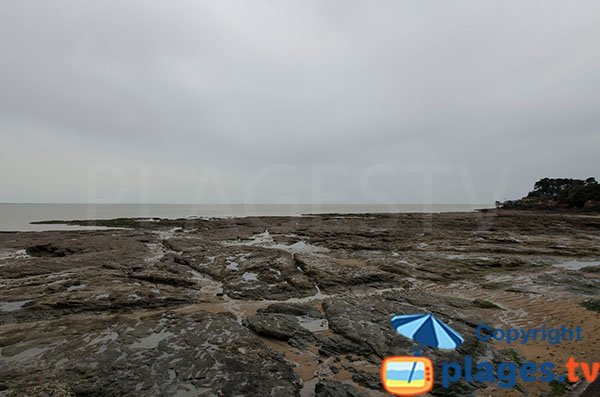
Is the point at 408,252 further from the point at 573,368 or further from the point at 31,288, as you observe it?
the point at 31,288

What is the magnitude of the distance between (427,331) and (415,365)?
0.73m

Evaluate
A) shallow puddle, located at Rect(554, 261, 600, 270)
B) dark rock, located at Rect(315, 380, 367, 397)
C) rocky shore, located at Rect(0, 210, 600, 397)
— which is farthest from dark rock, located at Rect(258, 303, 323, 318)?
shallow puddle, located at Rect(554, 261, 600, 270)

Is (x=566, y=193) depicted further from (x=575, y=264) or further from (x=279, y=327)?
(x=279, y=327)

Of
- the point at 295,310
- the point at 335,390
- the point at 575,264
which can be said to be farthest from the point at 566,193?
the point at 335,390

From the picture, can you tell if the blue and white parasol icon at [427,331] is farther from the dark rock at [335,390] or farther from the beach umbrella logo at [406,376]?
the dark rock at [335,390]

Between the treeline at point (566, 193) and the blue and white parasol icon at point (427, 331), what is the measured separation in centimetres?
8676

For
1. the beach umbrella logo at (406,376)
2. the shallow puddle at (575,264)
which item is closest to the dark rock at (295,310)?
the beach umbrella logo at (406,376)

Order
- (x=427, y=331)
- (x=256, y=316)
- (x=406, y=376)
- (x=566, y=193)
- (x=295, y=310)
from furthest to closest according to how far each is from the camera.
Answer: (x=566, y=193) < (x=295, y=310) < (x=256, y=316) < (x=427, y=331) < (x=406, y=376)

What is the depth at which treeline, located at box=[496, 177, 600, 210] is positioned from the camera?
70625 mm

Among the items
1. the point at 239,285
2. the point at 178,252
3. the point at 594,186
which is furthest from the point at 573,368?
the point at 594,186

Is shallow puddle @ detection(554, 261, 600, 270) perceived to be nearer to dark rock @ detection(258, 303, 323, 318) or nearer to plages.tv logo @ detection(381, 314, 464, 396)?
dark rock @ detection(258, 303, 323, 318)

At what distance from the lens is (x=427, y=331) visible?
4816mm

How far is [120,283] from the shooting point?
15.4m

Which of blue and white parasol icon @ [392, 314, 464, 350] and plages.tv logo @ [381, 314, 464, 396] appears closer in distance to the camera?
plages.tv logo @ [381, 314, 464, 396]
